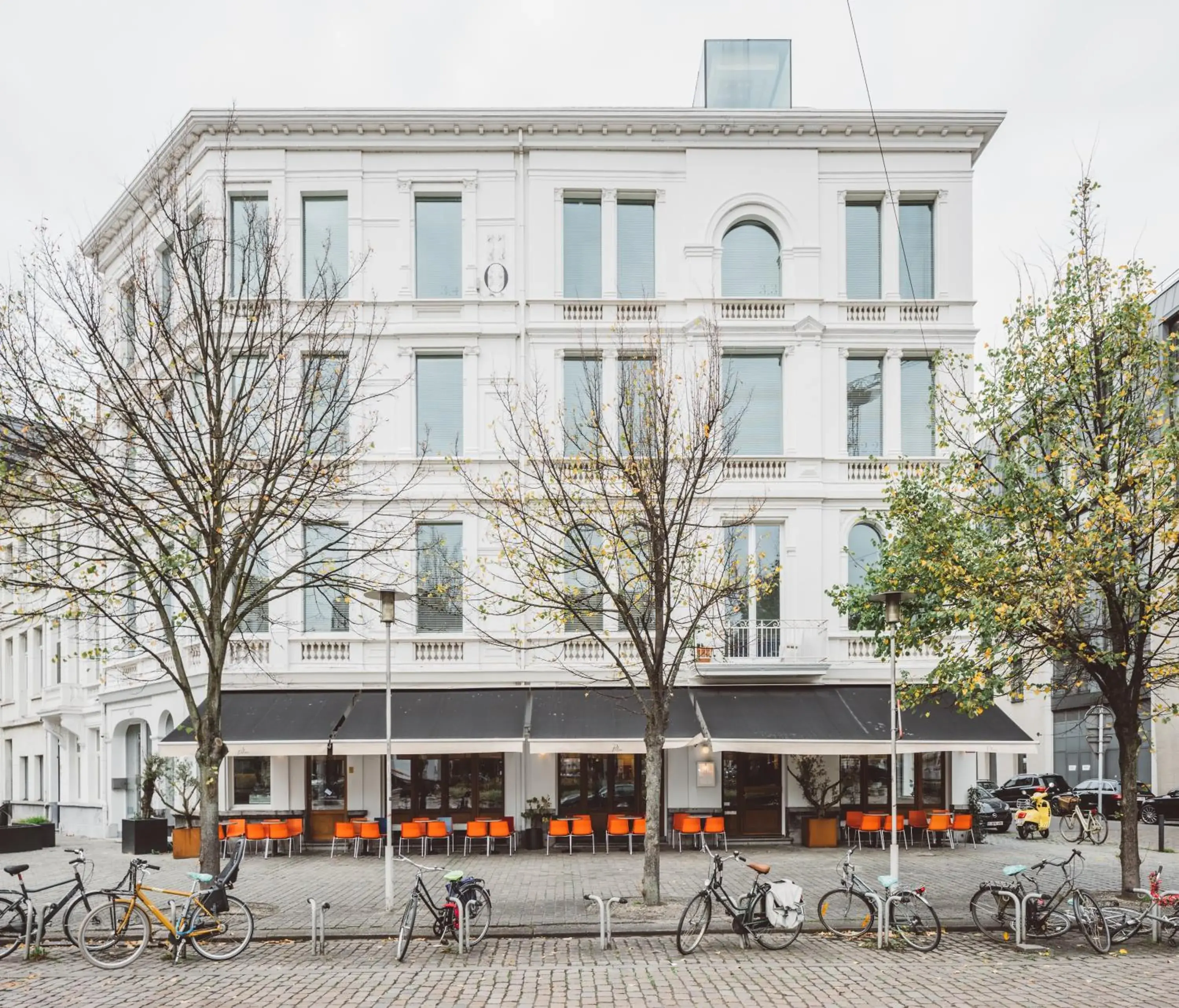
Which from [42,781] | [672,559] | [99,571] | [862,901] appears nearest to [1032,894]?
[862,901]

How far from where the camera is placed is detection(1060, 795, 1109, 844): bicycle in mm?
25594

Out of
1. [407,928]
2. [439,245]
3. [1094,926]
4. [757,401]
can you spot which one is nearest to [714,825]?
[757,401]

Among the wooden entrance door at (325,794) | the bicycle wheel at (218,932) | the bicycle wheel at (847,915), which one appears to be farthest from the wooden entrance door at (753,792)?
the bicycle wheel at (218,932)

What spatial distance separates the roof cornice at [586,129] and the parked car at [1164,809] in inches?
761

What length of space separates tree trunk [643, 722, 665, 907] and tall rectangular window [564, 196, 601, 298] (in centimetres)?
1171

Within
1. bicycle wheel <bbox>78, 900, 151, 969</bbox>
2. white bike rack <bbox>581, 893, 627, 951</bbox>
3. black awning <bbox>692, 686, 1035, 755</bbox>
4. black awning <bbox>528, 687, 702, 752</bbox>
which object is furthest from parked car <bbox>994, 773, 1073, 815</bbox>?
bicycle wheel <bbox>78, 900, 151, 969</bbox>

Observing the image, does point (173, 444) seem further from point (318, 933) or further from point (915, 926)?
point (915, 926)

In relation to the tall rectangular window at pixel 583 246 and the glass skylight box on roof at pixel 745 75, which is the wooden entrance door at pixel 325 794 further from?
the glass skylight box on roof at pixel 745 75

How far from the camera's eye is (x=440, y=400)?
79.6 ft

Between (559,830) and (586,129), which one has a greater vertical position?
(586,129)

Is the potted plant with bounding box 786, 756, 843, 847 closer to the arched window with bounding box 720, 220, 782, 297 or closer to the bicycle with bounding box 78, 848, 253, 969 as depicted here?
the arched window with bounding box 720, 220, 782, 297

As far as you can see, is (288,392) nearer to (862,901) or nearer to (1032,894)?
(862,901)

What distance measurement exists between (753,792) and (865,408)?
878 cm

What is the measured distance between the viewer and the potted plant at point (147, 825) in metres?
23.0
